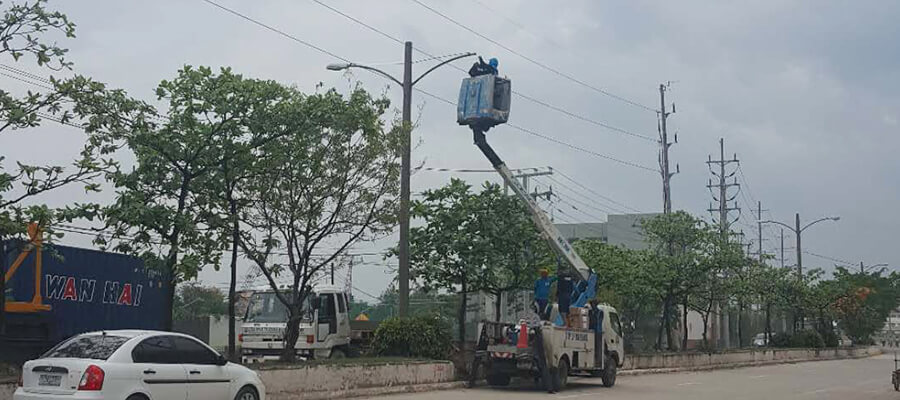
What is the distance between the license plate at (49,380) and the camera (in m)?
12.6

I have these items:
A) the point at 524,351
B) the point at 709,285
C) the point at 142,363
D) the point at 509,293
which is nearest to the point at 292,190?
the point at 524,351

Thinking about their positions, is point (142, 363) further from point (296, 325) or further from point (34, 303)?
point (296, 325)

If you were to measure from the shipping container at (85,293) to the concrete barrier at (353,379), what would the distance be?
3.35 m

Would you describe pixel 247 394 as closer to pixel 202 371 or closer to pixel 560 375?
pixel 202 371

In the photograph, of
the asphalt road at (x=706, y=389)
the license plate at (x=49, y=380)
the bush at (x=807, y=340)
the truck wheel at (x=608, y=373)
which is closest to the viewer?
the license plate at (x=49, y=380)

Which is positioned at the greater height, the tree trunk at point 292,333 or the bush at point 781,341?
the tree trunk at point 292,333

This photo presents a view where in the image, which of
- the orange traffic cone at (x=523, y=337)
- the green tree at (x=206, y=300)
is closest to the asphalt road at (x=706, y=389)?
the orange traffic cone at (x=523, y=337)

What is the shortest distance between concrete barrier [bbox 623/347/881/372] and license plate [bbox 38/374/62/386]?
2449 centimetres

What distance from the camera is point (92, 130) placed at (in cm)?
1689

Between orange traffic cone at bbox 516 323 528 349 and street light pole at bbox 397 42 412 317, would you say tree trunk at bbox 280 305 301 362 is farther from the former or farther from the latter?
orange traffic cone at bbox 516 323 528 349

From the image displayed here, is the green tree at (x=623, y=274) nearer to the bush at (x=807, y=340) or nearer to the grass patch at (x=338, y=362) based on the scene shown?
the grass patch at (x=338, y=362)

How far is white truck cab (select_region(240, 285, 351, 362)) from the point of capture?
2555cm

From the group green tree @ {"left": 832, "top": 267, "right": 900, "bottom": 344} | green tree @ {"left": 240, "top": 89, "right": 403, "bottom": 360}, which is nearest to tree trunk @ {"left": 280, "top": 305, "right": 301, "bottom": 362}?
green tree @ {"left": 240, "top": 89, "right": 403, "bottom": 360}

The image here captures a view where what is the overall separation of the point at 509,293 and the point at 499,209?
11.1ft
